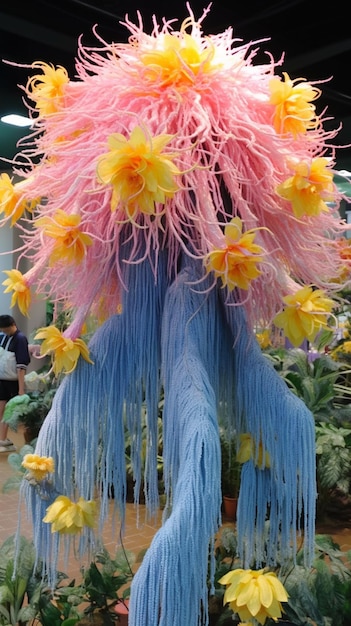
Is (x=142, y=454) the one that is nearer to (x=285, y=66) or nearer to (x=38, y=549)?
(x=38, y=549)

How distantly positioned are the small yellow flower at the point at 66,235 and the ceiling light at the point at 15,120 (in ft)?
9.75

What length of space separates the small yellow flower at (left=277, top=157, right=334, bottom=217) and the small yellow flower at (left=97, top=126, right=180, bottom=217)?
19 cm

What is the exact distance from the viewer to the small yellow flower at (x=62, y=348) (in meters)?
0.97

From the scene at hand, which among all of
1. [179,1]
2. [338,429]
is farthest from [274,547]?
[338,429]

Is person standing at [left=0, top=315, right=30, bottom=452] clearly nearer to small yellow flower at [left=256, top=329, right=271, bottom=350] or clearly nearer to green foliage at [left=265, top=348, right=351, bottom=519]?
green foliage at [left=265, top=348, right=351, bottom=519]

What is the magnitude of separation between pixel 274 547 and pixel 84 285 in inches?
21.5

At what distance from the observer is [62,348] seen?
0.98m

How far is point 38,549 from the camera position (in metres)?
1.02

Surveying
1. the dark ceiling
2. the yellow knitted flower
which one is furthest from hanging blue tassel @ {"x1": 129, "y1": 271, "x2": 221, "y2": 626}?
the dark ceiling

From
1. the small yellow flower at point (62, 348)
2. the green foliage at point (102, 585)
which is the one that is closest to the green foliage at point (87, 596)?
the green foliage at point (102, 585)

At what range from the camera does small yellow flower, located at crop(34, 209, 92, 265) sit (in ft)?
2.99

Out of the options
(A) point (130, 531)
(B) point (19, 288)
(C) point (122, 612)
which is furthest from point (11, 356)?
(B) point (19, 288)

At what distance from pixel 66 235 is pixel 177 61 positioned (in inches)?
12.3

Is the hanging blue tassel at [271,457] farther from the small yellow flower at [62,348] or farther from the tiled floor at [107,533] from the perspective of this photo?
the tiled floor at [107,533]
